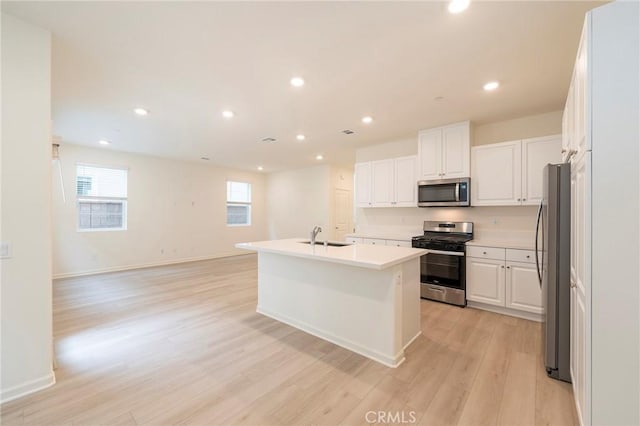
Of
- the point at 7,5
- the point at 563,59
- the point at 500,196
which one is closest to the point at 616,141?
the point at 563,59

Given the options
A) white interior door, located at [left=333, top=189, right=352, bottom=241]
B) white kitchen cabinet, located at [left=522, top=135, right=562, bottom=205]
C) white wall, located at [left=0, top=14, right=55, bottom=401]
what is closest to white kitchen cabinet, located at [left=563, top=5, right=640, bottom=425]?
white kitchen cabinet, located at [left=522, top=135, right=562, bottom=205]

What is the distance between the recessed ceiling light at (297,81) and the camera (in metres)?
2.79

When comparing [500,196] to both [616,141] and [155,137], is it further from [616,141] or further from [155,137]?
[155,137]

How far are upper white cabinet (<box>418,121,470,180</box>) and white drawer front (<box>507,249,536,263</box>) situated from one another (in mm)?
1239

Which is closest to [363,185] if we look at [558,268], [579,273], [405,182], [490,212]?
[405,182]

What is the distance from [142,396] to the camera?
1.94 m

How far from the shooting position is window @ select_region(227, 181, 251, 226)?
842cm

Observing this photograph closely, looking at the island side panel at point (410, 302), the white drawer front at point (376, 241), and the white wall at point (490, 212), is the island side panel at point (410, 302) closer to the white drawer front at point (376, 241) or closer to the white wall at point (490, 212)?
the white drawer front at point (376, 241)

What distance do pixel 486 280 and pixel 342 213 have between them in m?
4.92

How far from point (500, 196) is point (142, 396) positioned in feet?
14.6

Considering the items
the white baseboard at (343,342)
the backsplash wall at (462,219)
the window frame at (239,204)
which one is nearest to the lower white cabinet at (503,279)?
the backsplash wall at (462,219)

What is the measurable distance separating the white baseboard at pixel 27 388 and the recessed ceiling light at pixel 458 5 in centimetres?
393

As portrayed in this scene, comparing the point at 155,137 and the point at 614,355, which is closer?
the point at 614,355

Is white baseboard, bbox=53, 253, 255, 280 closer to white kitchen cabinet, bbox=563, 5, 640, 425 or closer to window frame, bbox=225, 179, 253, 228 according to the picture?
window frame, bbox=225, 179, 253, 228
